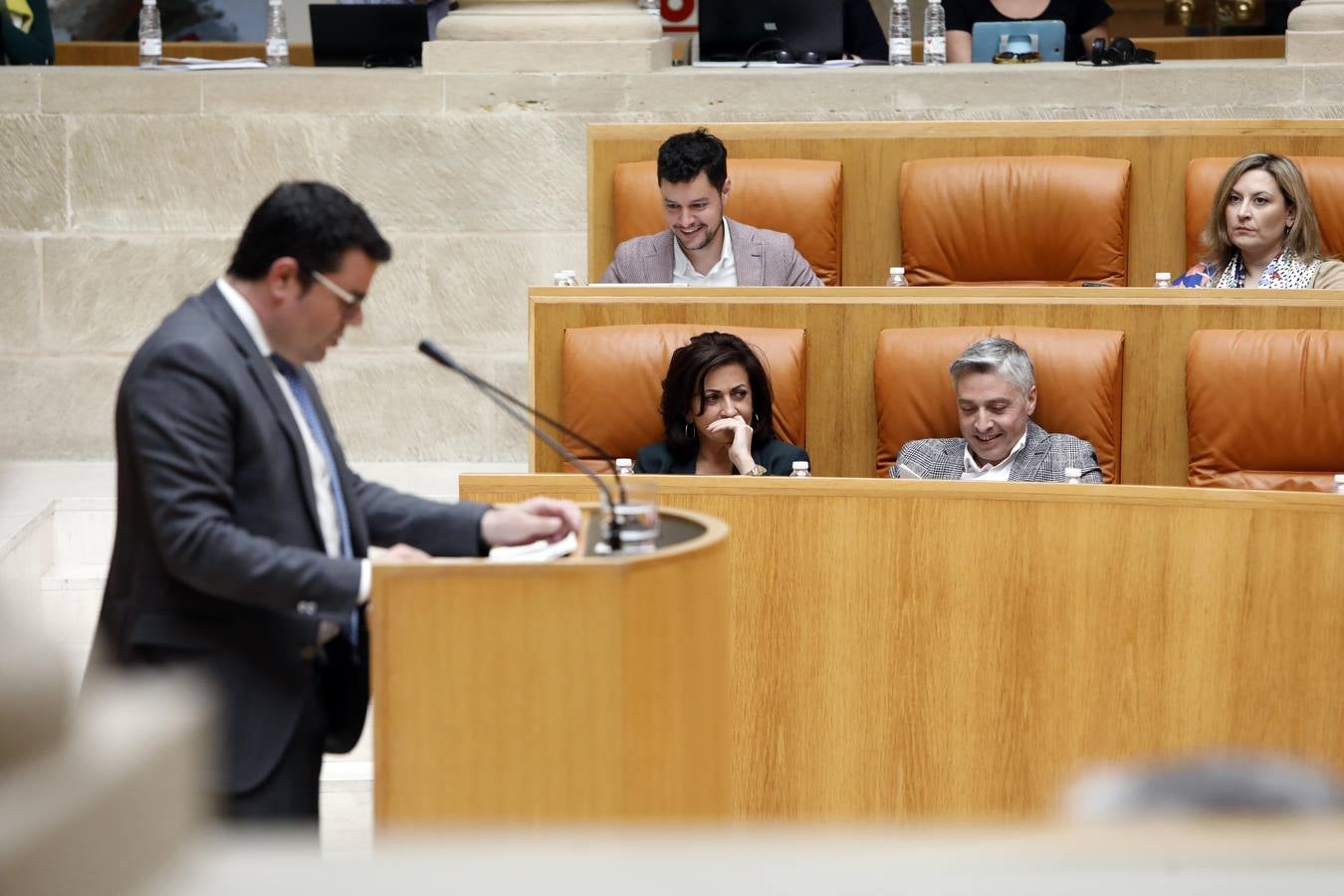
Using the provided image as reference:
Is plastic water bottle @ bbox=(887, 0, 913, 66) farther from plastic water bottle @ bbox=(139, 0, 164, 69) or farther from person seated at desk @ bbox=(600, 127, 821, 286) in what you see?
plastic water bottle @ bbox=(139, 0, 164, 69)

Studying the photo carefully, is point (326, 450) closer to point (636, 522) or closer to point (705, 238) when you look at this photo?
point (636, 522)

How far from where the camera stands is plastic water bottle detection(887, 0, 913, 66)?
203 inches

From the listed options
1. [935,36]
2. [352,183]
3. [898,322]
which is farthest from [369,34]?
[898,322]

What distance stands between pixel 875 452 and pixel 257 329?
5.96 feet

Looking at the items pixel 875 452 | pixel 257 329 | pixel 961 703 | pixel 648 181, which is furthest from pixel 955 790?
pixel 648 181

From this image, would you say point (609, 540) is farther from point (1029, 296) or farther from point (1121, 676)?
point (1029, 296)

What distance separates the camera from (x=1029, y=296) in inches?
139

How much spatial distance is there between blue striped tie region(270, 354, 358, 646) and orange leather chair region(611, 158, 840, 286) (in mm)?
2365

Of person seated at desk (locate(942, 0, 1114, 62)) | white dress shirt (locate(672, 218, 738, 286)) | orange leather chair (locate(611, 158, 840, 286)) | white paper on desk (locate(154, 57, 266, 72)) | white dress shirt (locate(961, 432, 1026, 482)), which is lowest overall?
white dress shirt (locate(961, 432, 1026, 482))

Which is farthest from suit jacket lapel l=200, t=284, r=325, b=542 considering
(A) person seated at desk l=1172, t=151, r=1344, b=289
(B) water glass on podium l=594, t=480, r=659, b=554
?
(A) person seated at desk l=1172, t=151, r=1344, b=289

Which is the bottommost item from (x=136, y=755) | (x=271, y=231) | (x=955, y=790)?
(x=955, y=790)

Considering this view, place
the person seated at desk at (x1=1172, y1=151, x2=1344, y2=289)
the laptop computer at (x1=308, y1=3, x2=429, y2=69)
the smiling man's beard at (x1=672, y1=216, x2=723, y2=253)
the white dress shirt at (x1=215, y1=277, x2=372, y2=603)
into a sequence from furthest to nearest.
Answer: the laptop computer at (x1=308, y1=3, x2=429, y2=69) → the smiling man's beard at (x1=672, y1=216, x2=723, y2=253) → the person seated at desk at (x1=1172, y1=151, x2=1344, y2=289) → the white dress shirt at (x1=215, y1=277, x2=372, y2=603)

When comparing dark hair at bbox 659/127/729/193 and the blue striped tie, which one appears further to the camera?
dark hair at bbox 659/127/729/193

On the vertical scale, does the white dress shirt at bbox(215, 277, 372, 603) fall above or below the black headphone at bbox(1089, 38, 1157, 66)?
below
